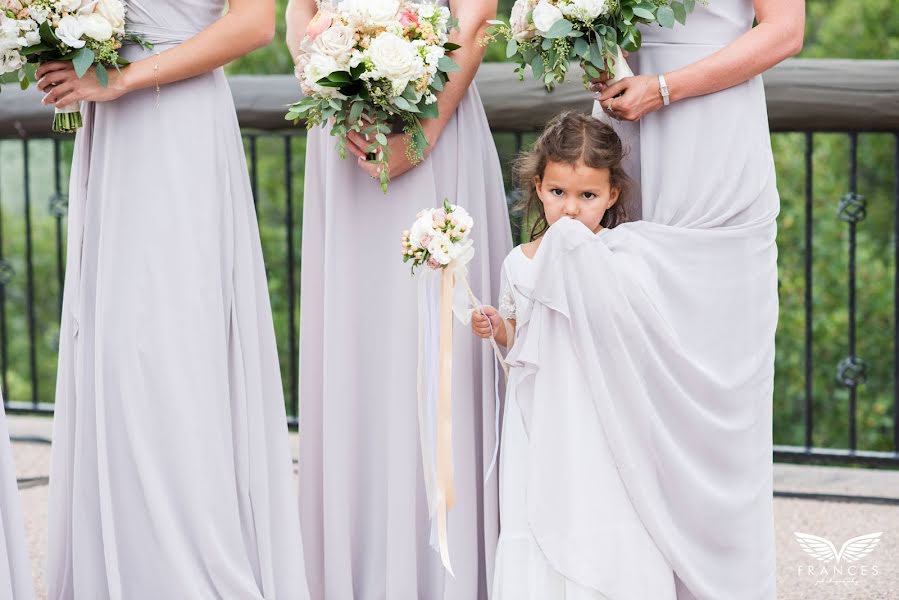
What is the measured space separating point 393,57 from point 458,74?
368 millimetres

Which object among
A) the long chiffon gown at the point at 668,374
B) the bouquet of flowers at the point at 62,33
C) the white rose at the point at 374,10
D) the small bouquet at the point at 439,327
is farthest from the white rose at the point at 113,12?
the long chiffon gown at the point at 668,374

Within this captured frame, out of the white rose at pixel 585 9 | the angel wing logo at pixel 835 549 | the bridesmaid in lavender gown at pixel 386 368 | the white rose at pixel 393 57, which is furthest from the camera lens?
the angel wing logo at pixel 835 549

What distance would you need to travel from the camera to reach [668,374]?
3236 mm

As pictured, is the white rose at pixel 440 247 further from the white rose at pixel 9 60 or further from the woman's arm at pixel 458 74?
the white rose at pixel 9 60

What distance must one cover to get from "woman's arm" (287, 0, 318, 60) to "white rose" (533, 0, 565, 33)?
2.67 ft

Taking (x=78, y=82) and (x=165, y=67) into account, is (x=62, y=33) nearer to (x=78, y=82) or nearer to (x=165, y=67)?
(x=78, y=82)

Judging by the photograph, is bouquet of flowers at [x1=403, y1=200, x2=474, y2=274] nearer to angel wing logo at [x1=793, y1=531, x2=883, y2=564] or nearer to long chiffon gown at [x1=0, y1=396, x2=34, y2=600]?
long chiffon gown at [x1=0, y1=396, x2=34, y2=600]

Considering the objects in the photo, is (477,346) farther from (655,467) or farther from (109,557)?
(109,557)

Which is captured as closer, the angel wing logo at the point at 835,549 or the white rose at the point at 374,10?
the white rose at the point at 374,10

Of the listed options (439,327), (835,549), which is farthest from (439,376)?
(835,549)

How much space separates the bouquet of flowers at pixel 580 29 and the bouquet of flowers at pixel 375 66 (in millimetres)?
216

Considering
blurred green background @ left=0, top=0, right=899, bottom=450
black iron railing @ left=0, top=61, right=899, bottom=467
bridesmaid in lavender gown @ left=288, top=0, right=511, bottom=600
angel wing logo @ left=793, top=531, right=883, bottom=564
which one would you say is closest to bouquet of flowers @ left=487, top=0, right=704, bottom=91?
bridesmaid in lavender gown @ left=288, top=0, right=511, bottom=600

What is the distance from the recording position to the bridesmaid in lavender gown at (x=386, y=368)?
365 centimetres

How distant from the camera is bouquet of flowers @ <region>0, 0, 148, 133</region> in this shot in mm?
3191
